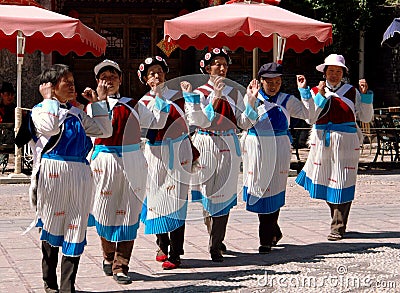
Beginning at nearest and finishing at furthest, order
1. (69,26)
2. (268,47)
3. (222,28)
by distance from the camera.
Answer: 1. (69,26)
2. (222,28)
3. (268,47)

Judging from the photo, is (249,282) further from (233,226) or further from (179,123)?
(233,226)

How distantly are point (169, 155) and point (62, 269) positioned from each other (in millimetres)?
1388

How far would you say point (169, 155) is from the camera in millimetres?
6566

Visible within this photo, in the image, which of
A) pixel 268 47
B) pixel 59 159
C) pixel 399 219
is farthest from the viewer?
pixel 268 47

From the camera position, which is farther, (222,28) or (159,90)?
(222,28)

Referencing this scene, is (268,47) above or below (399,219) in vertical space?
above

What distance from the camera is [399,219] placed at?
356 inches

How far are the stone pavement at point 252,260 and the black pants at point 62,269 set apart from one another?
0.28 metres

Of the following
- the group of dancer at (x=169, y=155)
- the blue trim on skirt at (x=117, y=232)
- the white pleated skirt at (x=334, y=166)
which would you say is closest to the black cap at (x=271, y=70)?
the group of dancer at (x=169, y=155)

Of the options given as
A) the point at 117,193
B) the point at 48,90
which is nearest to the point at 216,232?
the point at 117,193

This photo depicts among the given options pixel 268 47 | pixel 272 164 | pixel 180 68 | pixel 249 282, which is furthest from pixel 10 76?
pixel 249 282

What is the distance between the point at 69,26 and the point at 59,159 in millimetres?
5441

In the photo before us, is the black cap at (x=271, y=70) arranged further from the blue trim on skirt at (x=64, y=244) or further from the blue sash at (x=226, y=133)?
the blue trim on skirt at (x=64, y=244)

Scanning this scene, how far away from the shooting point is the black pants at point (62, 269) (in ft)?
18.3
